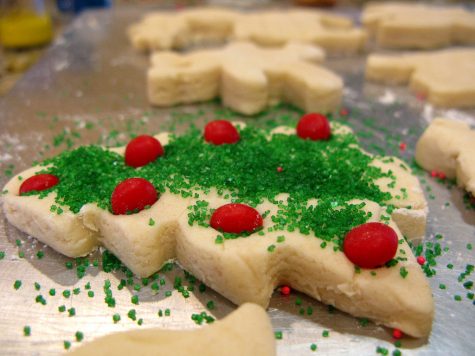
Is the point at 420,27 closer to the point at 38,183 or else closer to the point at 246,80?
the point at 246,80

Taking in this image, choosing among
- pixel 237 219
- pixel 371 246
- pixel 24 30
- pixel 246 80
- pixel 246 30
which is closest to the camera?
pixel 371 246

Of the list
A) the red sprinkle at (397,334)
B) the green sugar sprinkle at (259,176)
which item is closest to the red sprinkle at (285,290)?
the green sugar sprinkle at (259,176)

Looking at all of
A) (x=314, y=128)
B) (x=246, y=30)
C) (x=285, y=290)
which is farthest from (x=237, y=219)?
(x=246, y=30)

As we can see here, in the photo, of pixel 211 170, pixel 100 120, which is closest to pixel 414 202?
pixel 211 170

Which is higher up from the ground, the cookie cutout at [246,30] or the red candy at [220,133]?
the red candy at [220,133]

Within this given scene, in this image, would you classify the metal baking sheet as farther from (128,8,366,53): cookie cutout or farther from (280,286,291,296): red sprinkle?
(128,8,366,53): cookie cutout

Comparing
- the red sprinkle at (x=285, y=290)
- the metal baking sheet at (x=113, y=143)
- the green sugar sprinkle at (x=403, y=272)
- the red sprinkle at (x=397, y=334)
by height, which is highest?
the green sugar sprinkle at (x=403, y=272)

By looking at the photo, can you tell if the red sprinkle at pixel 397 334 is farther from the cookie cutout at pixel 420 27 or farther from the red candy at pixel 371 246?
the cookie cutout at pixel 420 27

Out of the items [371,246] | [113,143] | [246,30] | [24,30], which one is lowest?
[24,30]
